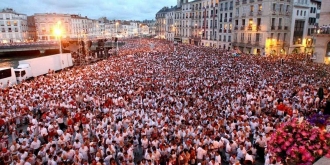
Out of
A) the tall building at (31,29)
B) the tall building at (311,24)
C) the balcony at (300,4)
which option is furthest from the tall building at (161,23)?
the balcony at (300,4)

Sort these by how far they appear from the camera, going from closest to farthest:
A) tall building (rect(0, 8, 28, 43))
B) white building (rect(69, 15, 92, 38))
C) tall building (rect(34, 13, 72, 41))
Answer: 1. tall building (rect(0, 8, 28, 43))
2. tall building (rect(34, 13, 72, 41))
3. white building (rect(69, 15, 92, 38))

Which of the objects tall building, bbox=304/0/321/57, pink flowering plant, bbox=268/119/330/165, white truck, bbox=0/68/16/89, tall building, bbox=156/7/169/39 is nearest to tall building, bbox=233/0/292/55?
tall building, bbox=304/0/321/57

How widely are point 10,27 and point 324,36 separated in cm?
10263

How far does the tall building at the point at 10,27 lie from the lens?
90137mm

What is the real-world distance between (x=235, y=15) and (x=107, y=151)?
49899 mm

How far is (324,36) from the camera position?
32438mm

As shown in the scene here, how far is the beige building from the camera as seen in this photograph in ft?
106

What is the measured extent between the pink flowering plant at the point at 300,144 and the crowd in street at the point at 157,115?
246cm

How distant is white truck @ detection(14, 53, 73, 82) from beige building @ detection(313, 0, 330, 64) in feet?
123

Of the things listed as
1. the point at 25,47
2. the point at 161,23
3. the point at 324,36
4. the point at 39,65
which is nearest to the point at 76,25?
the point at 161,23

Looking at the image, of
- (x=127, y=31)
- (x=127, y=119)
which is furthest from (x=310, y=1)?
(x=127, y=31)

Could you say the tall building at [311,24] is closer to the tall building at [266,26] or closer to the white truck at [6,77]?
the tall building at [266,26]

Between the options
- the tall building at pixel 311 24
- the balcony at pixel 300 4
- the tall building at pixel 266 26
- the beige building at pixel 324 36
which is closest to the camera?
the beige building at pixel 324 36

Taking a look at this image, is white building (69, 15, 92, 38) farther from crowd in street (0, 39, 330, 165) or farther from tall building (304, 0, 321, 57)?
crowd in street (0, 39, 330, 165)
